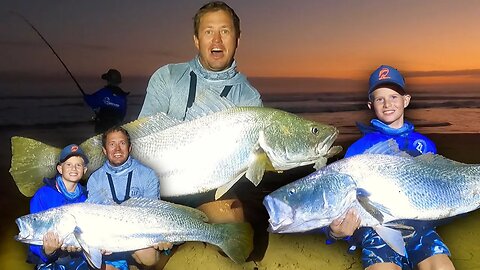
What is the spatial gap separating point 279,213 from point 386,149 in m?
0.42

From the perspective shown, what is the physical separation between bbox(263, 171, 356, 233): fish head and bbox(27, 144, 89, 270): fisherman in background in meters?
0.58

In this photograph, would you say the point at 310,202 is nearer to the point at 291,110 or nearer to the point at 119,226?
the point at 119,226

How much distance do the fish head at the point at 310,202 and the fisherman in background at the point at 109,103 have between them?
809 millimetres

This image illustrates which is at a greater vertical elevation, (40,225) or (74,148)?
(74,148)

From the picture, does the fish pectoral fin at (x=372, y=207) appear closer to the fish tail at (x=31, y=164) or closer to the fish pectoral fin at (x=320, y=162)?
the fish pectoral fin at (x=320, y=162)

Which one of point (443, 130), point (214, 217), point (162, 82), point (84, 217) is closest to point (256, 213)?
point (214, 217)

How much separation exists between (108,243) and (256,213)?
1.54m

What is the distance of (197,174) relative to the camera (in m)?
1.78

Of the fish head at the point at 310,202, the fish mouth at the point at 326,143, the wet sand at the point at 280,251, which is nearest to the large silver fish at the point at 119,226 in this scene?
the fish head at the point at 310,202

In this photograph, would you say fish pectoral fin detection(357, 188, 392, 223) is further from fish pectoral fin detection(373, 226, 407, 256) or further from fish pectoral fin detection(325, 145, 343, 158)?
fish pectoral fin detection(325, 145, 343, 158)

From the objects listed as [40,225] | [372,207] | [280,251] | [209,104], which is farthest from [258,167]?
[280,251]

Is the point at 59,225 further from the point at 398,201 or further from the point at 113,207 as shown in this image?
Result: the point at 398,201

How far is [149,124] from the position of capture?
1.78 m

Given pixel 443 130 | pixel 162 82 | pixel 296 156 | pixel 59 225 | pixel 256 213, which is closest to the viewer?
pixel 59 225
